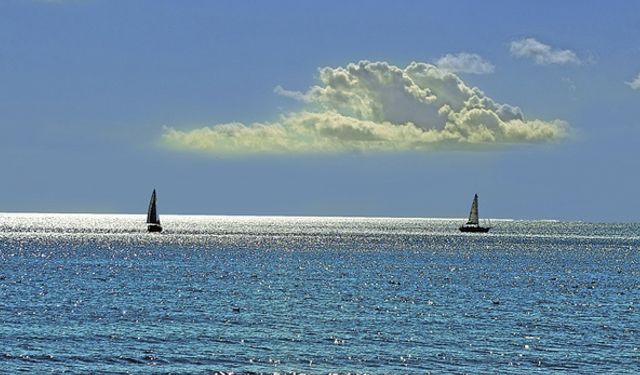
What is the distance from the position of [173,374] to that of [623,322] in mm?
41411

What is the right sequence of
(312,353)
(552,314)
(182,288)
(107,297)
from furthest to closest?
1. (182,288)
2. (107,297)
3. (552,314)
4. (312,353)

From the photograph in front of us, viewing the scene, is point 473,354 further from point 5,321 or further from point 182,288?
point 182,288

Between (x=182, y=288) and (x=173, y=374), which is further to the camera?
(x=182, y=288)

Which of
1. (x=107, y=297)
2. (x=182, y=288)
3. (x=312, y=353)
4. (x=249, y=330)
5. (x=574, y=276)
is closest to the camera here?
(x=312, y=353)

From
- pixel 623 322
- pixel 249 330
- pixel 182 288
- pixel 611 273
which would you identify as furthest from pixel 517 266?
pixel 249 330

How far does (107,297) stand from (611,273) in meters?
82.3

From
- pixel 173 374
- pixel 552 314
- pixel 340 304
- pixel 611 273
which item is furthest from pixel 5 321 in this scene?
pixel 611 273

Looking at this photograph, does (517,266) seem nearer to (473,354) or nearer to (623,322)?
(623,322)

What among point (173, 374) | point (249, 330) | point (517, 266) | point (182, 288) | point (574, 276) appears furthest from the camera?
point (517, 266)

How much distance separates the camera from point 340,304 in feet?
302

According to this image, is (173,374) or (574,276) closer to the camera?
(173,374)

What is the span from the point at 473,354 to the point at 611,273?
304 ft

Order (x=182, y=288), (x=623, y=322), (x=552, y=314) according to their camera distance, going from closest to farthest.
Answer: (x=623, y=322) < (x=552, y=314) < (x=182, y=288)

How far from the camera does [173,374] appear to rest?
5472 centimetres
